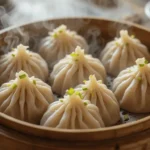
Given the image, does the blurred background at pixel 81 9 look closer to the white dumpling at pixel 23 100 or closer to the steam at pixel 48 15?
the steam at pixel 48 15

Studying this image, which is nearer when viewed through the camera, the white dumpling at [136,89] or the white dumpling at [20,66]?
the white dumpling at [136,89]

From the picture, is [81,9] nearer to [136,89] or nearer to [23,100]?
[136,89]

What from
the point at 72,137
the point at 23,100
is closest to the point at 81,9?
the point at 23,100

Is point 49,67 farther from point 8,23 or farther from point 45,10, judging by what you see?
point 45,10

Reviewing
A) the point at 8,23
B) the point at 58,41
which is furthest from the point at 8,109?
the point at 8,23

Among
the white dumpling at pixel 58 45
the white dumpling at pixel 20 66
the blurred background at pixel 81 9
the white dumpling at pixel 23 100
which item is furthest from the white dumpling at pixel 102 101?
the blurred background at pixel 81 9

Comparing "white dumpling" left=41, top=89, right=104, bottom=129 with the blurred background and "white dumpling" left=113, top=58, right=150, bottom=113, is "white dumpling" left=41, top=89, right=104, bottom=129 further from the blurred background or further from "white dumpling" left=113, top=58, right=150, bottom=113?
the blurred background
